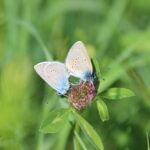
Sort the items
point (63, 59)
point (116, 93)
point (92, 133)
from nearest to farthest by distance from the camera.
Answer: point (92, 133)
point (116, 93)
point (63, 59)

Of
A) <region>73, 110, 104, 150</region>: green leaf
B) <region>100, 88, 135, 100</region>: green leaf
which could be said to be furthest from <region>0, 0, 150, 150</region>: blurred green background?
<region>73, 110, 104, 150</region>: green leaf

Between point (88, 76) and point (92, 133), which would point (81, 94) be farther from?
point (92, 133)

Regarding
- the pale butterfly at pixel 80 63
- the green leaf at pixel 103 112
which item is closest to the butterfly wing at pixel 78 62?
the pale butterfly at pixel 80 63

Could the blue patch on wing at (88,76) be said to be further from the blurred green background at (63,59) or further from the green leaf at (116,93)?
the blurred green background at (63,59)

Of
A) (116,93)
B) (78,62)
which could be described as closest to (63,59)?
(78,62)

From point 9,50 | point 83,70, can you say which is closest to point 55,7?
point 9,50

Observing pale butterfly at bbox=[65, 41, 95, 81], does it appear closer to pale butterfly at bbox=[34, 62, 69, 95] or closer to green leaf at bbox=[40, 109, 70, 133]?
pale butterfly at bbox=[34, 62, 69, 95]

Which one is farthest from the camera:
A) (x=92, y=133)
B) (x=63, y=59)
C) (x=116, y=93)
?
(x=63, y=59)
